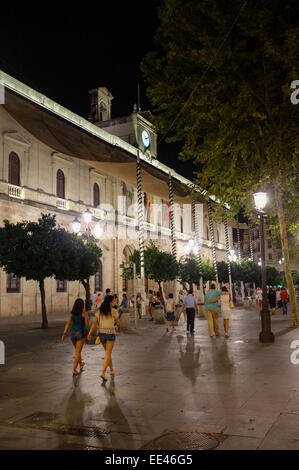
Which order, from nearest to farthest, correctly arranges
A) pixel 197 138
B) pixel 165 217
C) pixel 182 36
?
pixel 182 36 → pixel 197 138 → pixel 165 217

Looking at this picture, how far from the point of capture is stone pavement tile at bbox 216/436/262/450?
4.40 m

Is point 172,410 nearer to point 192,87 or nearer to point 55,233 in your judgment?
point 192,87

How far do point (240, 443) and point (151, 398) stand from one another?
2.25 metres

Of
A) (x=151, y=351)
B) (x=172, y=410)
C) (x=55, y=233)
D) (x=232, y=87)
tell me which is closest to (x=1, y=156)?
(x=55, y=233)

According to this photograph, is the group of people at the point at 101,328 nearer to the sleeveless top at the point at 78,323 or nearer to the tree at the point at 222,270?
the sleeveless top at the point at 78,323

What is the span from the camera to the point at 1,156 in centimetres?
2619

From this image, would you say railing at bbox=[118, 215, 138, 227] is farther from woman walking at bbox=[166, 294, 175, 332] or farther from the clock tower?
woman walking at bbox=[166, 294, 175, 332]

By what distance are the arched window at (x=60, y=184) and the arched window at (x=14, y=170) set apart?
4.11 meters

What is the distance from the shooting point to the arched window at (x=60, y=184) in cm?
3143

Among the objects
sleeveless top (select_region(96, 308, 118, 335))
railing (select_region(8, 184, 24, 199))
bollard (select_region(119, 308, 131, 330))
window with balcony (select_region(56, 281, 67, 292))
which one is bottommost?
bollard (select_region(119, 308, 131, 330))

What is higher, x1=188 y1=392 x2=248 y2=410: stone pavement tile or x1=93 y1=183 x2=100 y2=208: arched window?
x1=93 y1=183 x2=100 y2=208: arched window

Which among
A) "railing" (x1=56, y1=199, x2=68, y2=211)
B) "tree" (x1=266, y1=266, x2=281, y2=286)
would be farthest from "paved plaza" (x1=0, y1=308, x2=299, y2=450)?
"tree" (x1=266, y1=266, x2=281, y2=286)

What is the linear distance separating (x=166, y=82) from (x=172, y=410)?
12516 mm

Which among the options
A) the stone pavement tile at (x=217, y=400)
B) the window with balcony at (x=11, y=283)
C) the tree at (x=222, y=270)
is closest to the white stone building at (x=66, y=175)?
the window with balcony at (x=11, y=283)
